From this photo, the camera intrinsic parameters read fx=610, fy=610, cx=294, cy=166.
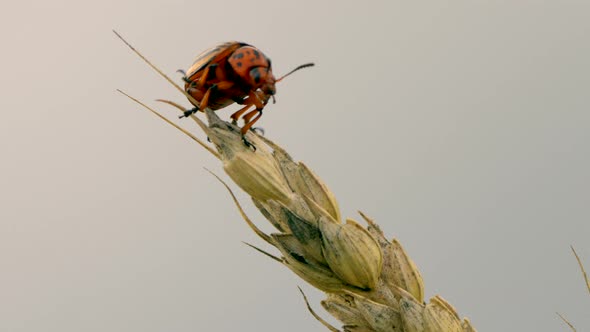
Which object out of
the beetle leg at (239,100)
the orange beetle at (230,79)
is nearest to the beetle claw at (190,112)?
the orange beetle at (230,79)

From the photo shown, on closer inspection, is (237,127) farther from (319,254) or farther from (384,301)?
(384,301)

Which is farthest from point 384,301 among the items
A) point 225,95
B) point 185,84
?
point 185,84

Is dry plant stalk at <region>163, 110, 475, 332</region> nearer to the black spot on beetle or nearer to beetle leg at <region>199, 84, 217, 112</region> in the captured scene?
beetle leg at <region>199, 84, 217, 112</region>

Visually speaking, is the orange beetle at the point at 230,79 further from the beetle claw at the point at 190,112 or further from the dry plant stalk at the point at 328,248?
the dry plant stalk at the point at 328,248

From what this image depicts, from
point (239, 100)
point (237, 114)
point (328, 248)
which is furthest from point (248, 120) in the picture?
point (328, 248)

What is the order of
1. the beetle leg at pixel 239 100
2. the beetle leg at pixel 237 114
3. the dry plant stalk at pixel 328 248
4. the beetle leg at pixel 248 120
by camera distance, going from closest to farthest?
1. the dry plant stalk at pixel 328 248
2. the beetle leg at pixel 248 120
3. the beetle leg at pixel 237 114
4. the beetle leg at pixel 239 100

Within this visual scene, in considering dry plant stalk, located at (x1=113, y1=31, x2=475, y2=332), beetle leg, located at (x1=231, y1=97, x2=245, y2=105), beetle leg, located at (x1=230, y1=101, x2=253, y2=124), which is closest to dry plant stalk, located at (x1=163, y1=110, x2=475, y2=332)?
dry plant stalk, located at (x1=113, y1=31, x2=475, y2=332)
